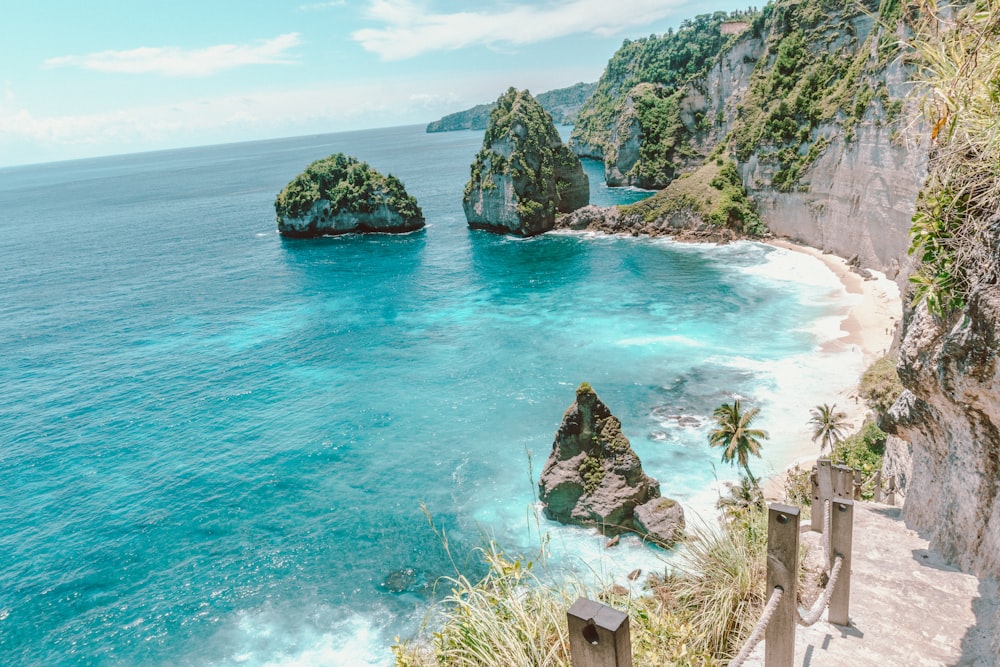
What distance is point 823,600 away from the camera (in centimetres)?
703

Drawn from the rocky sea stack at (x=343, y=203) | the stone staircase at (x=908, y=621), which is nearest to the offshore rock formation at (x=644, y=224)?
the rocky sea stack at (x=343, y=203)

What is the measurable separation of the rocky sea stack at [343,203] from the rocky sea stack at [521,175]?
12290 mm

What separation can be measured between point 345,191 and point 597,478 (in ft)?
276

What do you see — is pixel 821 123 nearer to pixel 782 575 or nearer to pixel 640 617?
pixel 640 617

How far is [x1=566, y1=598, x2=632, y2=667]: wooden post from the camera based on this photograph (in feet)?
13.5

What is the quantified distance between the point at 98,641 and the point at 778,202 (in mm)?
77701

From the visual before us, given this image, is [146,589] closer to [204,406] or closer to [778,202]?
[204,406]

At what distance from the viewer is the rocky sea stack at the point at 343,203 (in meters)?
101

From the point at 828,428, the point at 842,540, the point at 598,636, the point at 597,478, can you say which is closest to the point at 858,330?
the point at 828,428

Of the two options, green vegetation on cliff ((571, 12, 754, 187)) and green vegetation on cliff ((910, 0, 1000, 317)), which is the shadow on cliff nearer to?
green vegetation on cliff ((910, 0, 1000, 317))

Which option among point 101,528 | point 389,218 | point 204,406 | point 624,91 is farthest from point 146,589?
point 624,91

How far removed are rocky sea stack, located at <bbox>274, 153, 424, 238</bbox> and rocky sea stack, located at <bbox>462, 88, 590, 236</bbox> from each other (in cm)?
1229

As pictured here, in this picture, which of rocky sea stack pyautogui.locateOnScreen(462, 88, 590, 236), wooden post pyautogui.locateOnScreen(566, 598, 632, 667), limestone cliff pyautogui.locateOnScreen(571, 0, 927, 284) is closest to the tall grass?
wooden post pyautogui.locateOnScreen(566, 598, 632, 667)

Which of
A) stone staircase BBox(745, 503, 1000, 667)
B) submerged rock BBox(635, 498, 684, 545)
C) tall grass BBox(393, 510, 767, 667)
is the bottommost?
submerged rock BBox(635, 498, 684, 545)
